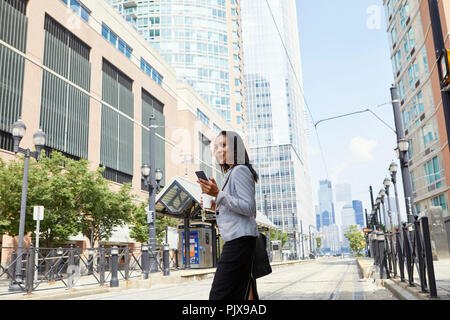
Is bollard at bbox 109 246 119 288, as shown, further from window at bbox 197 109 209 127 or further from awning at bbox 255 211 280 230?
Answer: window at bbox 197 109 209 127

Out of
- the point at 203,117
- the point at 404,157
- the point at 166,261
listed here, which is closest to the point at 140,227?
the point at 166,261

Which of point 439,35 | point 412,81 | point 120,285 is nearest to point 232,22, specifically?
point 412,81

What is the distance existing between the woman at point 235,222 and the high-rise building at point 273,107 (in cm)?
11905

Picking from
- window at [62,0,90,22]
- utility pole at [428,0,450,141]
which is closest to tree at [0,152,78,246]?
window at [62,0,90,22]

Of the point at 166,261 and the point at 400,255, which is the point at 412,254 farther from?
the point at 166,261

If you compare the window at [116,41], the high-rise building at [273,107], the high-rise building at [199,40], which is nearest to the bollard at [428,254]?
the window at [116,41]

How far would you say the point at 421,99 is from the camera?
3653cm

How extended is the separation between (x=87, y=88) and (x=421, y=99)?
93.6 feet

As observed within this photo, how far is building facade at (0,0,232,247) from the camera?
2698 centimetres

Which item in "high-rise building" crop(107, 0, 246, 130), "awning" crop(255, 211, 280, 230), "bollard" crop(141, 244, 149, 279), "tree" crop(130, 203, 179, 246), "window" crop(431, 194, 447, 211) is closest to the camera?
"bollard" crop(141, 244, 149, 279)

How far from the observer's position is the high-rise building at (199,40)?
79.7 metres
